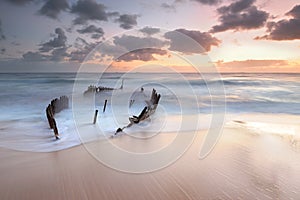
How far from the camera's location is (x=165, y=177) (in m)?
2.85

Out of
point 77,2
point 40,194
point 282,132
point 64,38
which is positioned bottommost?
point 282,132

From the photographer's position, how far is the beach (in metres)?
2.43

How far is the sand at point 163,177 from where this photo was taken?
2.43m

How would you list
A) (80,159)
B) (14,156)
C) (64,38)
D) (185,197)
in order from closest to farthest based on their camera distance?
1. (185,197)
2. (80,159)
3. (14,156)
4. (64,38)

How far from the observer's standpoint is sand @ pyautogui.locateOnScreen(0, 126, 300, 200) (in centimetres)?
243

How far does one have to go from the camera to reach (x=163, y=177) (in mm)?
2846

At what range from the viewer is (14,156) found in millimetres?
3648

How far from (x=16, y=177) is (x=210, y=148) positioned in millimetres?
2939

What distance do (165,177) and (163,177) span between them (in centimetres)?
2

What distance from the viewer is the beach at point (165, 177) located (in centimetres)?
243

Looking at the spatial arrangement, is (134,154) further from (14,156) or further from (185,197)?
(14,156)

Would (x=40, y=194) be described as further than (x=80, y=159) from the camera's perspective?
No

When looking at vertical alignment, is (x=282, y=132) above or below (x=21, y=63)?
below

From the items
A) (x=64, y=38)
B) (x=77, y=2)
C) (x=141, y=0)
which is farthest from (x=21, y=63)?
(x=141, y=0)
